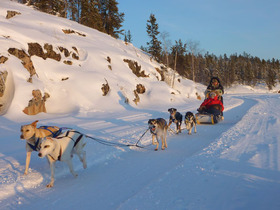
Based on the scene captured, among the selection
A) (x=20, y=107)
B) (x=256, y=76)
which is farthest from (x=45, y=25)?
(x=256, y=76)

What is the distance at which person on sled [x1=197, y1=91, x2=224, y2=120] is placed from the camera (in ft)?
35.3

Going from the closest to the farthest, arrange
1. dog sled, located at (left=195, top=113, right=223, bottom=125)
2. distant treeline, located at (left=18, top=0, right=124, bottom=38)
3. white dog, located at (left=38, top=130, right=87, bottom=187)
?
white dog, located at (left=38, top=130, right=87, bottom=187) → dog sled, located at (left=195, top=113, right=223, bottom=125) → distant treeline, located at (left=18, top=0, right=124, bottom=38)

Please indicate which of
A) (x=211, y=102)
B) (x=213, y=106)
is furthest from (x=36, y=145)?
(x=211, y=102)

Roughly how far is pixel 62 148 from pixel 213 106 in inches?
366

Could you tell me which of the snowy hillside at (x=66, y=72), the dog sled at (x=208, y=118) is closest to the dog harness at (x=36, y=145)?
the snowy hillside at (x=66, y=72)

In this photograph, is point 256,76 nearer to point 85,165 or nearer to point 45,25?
point 45,25

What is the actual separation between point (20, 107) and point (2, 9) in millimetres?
15822

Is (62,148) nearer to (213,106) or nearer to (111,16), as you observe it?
(213,106)

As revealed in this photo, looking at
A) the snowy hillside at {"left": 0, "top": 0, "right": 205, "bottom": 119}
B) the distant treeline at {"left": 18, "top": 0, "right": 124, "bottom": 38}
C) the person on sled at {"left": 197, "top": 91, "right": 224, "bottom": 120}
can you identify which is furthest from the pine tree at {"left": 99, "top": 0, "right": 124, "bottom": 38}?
the person on sled at {"left": 197, "top": 91, "right": 224, "bottom": 120}

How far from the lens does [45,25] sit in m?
21.3

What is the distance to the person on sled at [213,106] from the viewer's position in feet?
35.3

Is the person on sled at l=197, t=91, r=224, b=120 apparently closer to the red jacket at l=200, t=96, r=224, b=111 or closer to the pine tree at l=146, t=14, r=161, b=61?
the red jacket at l=200, t=96, r=224, b=111

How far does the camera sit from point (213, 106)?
1101 cm

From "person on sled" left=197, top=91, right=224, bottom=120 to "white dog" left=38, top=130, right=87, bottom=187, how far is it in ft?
27.3
